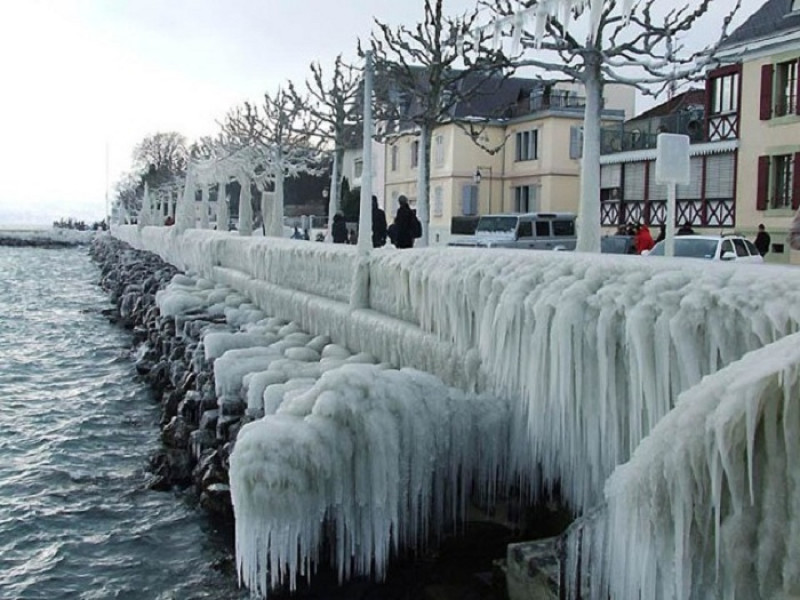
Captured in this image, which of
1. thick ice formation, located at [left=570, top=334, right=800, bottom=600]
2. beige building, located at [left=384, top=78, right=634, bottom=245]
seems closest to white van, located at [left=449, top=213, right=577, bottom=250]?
beige building, located at [left=384, top=78, right=634, bottom=245]

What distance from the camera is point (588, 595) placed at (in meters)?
4.62

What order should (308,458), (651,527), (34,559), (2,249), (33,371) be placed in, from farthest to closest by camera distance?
1. (2,249)
2. (33,371)
3. (34,559)
4. (308,458)
5. (651,527)

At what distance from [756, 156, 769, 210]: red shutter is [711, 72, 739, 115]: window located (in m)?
2.42

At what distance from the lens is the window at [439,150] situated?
4509 cm

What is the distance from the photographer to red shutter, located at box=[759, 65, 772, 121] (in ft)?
83.9

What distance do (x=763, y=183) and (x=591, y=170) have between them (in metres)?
13.7

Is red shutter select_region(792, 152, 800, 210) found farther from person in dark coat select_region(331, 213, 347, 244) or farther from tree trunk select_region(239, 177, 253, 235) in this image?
tree trunk select_region(239, 177, 253, 235)

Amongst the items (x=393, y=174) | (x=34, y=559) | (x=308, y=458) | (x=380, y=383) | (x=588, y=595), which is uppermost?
(x=393, y=174)

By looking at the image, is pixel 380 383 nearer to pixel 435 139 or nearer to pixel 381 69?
pixel 381 69

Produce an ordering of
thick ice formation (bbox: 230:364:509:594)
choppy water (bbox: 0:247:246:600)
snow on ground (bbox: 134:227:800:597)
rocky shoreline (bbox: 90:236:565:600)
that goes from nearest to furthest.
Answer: snow on ground (bbox: 134:227:800:597) < thick ice formation (bbox: 230:364:509:594) < rocky shoreline (bbox: 90:236:565:600) < choppy water (bbox: 0:247:246:600)

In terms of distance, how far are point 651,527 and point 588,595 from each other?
38.8 inches

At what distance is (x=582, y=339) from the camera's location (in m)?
5.91

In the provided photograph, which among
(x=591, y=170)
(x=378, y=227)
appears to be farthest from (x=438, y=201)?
(x=591, y=170)

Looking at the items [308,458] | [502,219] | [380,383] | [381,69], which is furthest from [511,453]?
[502,219]
